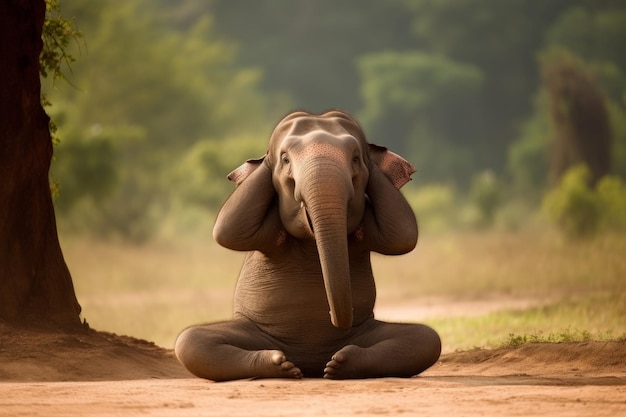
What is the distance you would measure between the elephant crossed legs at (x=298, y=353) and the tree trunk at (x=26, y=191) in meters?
2.08

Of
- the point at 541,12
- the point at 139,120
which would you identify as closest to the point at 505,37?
the point at 541,12

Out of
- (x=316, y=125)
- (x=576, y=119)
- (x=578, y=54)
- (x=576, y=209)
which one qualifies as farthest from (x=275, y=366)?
(x=578, y=54)

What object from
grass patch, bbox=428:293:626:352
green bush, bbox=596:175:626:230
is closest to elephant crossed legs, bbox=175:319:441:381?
grass patch, bbox=428:293:626:352

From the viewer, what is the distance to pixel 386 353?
7.59 meters

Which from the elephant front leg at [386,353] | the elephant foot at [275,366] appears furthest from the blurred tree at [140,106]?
the elephant foot at [275,366]

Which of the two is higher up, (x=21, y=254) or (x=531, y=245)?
(x=531, y=245)

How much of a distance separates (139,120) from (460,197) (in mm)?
19496

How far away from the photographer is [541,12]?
61.5 m

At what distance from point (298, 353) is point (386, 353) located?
68 cm

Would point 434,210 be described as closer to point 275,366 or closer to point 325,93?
point 325,93

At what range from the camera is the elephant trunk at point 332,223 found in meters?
6.93

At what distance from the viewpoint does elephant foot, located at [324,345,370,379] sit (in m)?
7.37

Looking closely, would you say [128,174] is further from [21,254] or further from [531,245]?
[21,254]

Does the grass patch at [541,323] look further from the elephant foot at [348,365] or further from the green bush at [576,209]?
the green bush at [576,209]
